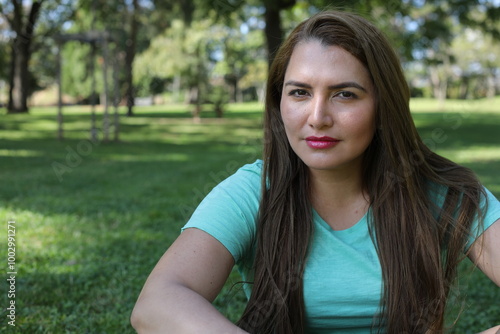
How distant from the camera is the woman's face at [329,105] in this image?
60.0 inches

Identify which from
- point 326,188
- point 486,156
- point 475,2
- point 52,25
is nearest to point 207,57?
point 52,25

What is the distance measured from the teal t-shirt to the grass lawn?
0.32 metres

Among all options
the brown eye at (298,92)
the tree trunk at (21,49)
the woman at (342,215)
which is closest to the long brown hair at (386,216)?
the woman at (342,215)

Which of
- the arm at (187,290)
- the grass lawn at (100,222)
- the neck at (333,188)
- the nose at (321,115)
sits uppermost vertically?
the nose at (321,115)

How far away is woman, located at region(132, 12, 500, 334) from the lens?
1526mm

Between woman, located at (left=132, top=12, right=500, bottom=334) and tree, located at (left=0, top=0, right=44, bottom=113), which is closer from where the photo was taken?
woman, located at (left=132, top=12, right=500, bottom=334)

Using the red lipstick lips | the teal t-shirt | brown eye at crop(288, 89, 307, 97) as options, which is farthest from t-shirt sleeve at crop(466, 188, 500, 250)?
brown eye at crop(288, 89, 307, 97)

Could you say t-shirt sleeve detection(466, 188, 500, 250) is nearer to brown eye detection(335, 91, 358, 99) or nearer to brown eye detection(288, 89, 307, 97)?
brown eye detection(335, 91, 358, 99)

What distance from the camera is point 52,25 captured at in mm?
26391

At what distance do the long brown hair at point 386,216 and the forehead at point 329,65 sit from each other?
0.05 ft

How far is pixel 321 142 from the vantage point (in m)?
1.55

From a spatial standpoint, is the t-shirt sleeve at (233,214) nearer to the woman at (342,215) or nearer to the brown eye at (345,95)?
the woman at (342,215)

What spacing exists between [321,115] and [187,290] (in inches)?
23.4

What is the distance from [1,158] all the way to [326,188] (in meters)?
8.28
